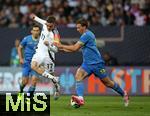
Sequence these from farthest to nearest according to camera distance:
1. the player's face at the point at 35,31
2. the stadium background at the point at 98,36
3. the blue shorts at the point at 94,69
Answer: the stadium background at the point at 98,36 < the player's face at the point at 35,31 < the blue shorts at the point at 94,69

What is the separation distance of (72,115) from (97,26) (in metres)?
12.1

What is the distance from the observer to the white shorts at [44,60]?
20.0 meters

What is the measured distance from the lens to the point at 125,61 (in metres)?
28.1

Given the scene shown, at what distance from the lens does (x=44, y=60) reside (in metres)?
20.1

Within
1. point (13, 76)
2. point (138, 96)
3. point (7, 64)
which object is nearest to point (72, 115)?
point (138, 96)

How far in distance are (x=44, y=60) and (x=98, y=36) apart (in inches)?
324

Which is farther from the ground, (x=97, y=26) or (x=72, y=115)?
(x=97, y=26)

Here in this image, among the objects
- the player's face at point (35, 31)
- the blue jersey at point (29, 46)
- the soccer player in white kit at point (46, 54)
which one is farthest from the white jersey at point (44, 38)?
the blue jersey at point (29, 46)

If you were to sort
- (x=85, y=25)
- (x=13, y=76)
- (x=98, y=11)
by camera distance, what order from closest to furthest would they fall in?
(x=85, y=25) → (x=13, y=76) → (x=98, y=11)

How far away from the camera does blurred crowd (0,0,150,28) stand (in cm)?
2862

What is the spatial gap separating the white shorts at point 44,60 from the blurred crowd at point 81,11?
8.67 m

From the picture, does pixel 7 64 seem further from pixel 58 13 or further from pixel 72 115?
pixel 72 115

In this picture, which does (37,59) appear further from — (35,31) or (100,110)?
(100,110)

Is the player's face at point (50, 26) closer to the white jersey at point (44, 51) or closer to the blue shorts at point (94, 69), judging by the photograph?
the white jersey at point (44, 51)
